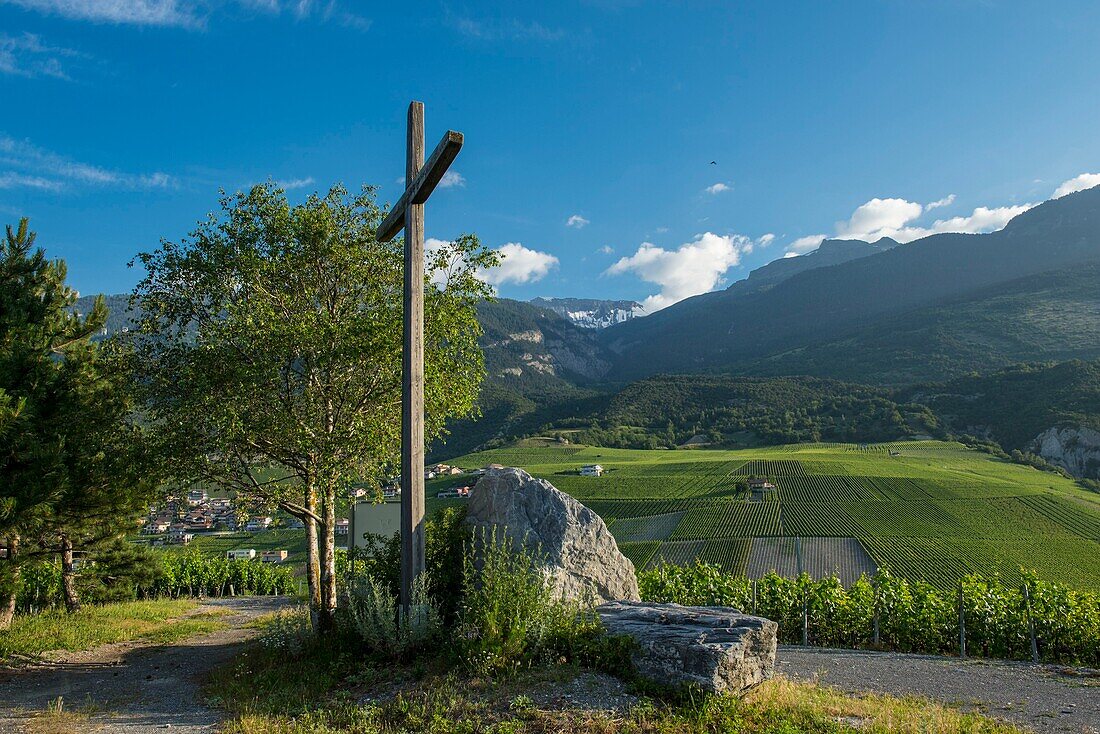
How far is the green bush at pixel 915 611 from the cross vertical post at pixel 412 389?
832cm

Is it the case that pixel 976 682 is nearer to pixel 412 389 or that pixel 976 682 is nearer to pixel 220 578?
pixel 412 389

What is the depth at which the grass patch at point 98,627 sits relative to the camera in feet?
35.4

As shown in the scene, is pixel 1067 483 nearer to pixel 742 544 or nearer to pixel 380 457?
pixel 742 544

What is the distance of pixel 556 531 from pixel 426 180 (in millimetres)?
4959

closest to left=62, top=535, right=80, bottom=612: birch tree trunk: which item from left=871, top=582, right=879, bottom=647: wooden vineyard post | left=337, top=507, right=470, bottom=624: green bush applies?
left=337, top=507, right=470, bottom=624: green bush

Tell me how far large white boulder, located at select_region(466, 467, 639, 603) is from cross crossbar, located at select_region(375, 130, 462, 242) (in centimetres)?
389

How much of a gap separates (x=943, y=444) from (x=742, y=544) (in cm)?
7657

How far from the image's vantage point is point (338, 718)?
5688 mm

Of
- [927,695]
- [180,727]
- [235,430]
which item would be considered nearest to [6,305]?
[235,430]

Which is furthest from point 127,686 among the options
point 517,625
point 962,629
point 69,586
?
point 962,629

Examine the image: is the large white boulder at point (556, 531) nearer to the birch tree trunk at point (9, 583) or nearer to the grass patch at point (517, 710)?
the grass patch at point (517, 710)

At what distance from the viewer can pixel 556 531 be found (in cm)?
862

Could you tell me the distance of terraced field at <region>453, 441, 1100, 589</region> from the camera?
5016cm

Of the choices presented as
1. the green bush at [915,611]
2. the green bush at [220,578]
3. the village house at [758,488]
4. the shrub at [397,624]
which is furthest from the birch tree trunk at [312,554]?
the village house at [758,488]
